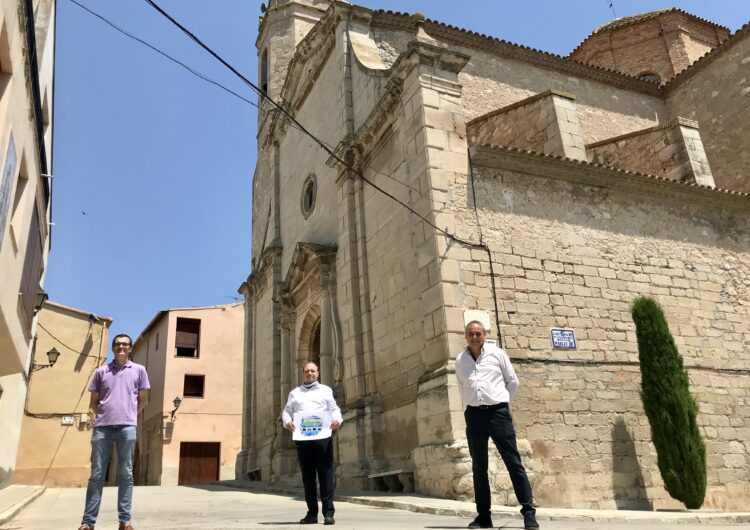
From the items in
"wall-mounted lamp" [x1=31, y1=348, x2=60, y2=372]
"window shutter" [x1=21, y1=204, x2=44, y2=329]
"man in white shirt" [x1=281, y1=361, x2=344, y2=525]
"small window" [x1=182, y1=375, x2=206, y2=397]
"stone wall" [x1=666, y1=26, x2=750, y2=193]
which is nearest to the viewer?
"man in white shirt" [x1=281, y1=361, x2=344, y2=525]

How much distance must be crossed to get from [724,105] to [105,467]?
1532 centimetres

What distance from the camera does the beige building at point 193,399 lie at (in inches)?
823

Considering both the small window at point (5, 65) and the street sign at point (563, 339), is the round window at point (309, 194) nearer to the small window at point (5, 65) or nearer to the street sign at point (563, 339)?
the street sign at point (563, 339)

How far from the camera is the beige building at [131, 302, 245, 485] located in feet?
68.6

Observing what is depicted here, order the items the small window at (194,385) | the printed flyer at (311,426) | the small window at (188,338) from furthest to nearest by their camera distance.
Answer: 1. the small window at (188,338)
2. the small window at (194,385)
3. the printed flyer at (311,426)

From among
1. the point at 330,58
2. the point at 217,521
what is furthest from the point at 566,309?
the point at 330,58

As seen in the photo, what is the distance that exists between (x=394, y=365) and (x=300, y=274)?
13.4 ft

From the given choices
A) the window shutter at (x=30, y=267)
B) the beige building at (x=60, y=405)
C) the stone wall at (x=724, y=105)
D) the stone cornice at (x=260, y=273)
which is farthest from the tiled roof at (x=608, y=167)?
the beige building at (x=60, y=405)

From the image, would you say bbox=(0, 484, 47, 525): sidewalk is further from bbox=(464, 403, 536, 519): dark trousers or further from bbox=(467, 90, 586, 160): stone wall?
bbox=(467, 90, 586, 160): stone wall

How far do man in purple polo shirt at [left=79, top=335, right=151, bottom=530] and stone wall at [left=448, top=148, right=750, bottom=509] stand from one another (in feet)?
14.6

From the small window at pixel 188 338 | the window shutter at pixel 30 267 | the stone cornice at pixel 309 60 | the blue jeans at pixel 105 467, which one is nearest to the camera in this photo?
the blue jeans at pixel 105 467

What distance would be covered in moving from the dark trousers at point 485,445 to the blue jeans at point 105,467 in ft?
7.47

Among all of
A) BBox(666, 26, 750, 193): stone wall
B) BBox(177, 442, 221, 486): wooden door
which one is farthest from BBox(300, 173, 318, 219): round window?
BBox(177, 442, 221, 486): wooden door

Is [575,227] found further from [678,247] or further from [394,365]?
[394,365]
